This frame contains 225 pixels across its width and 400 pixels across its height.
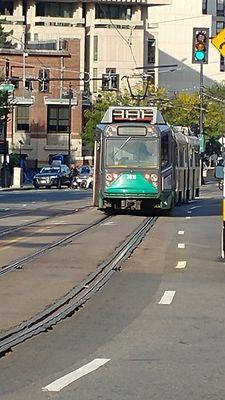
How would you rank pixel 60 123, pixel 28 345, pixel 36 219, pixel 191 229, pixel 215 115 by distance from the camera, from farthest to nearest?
pixel 215 115, pixel 60 123, pixel 36 219, pixel 191 229, pixel 28 345

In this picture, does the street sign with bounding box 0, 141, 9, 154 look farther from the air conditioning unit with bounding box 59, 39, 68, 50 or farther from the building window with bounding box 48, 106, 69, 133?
the air conditioning unit with bounding box 59, 39, 68, 50

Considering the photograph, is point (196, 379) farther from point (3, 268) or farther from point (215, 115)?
point (215, 115)

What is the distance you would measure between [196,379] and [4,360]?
2020 millimetres

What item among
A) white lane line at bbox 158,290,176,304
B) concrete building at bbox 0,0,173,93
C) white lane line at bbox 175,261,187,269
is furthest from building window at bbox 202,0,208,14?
white lane line at bbox 158,290,176,304

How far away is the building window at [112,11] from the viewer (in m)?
97.8

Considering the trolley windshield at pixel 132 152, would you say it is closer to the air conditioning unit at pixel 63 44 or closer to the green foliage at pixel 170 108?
the green foliage at pixel 170 108

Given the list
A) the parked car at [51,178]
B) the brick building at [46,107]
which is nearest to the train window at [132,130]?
the parked car at [51,178]

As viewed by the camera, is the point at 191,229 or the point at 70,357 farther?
the point at 191,229

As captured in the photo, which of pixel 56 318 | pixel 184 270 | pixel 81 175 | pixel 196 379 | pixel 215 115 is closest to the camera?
pixel 196 379

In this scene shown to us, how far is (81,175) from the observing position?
72062mm

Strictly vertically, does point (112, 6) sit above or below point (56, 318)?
above

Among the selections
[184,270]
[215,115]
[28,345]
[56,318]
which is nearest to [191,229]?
[184,270]

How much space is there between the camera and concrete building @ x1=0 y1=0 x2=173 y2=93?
308 ft

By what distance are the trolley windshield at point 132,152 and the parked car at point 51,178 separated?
39.3 meters
